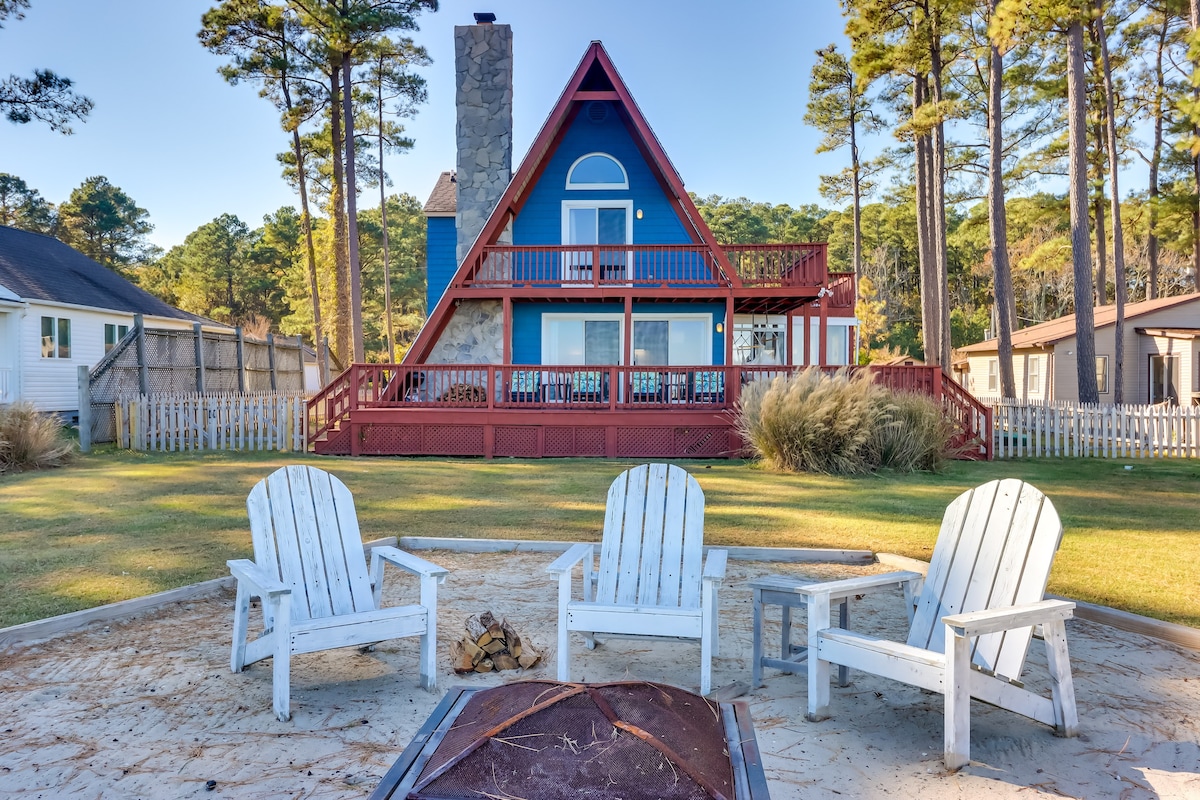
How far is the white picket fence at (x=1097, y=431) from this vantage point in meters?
14.8

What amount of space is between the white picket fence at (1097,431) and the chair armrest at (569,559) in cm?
1329

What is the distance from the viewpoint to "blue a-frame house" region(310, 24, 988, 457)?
15.2 meters

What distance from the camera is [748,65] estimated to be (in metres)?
33.9

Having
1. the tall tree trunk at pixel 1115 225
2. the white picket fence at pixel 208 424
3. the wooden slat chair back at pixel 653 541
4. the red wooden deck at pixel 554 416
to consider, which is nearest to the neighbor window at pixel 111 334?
the white picket fence at pixel 208 424

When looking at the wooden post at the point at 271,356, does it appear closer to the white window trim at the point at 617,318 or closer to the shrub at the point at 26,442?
the white window trim at the point at 617,318

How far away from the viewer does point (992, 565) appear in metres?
3.65

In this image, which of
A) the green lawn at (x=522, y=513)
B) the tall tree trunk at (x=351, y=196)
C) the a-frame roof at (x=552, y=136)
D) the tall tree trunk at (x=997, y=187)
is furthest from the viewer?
the tall tree trunk at (x=351, y=196)

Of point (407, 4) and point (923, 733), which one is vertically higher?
point (407, 4)

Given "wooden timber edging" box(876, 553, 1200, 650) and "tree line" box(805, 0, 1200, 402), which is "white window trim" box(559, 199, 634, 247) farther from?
"wooden timber edging" box(876, 553, 1200, 650)

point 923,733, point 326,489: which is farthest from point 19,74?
point 923,733

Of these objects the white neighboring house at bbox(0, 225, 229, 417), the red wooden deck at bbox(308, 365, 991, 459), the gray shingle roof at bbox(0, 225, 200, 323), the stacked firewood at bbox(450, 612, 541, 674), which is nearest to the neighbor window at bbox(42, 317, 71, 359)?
the white neighboring house at bbox(0, 225, 229, 417)

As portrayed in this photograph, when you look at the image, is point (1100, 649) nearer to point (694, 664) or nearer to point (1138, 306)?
point (694, 664)

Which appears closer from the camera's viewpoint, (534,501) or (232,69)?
(534,501)

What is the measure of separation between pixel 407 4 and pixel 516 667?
83.6 feet
